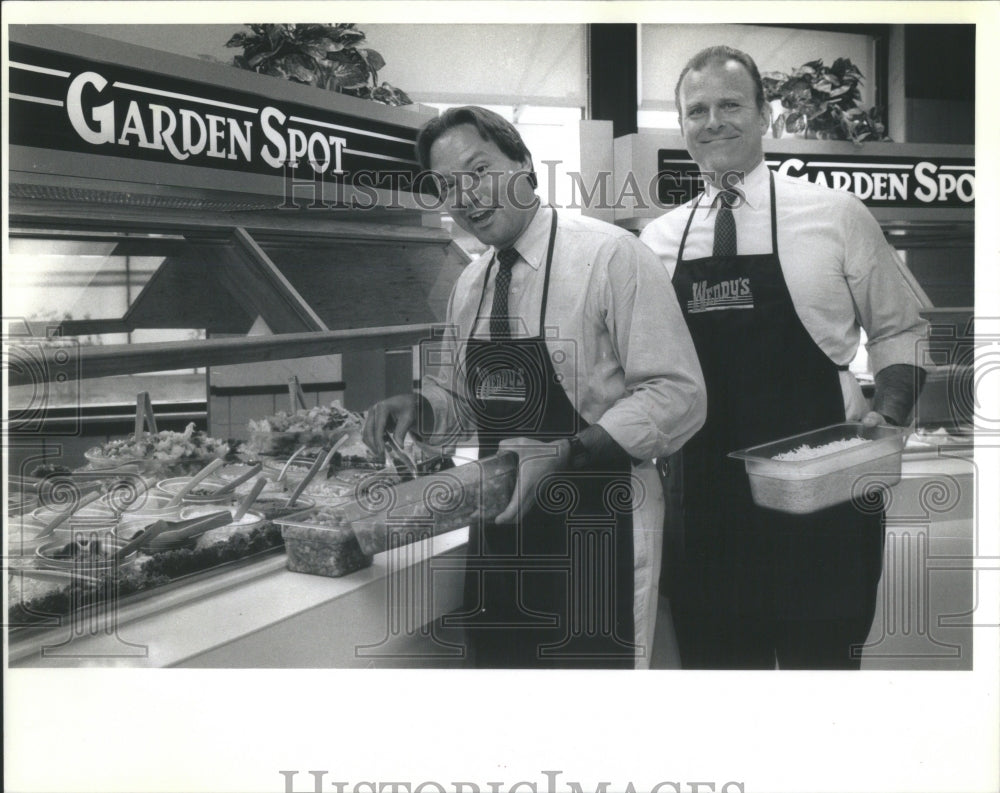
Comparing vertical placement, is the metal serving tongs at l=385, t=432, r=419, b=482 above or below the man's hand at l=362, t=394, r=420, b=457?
below

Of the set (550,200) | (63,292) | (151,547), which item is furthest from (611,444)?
(63,292)

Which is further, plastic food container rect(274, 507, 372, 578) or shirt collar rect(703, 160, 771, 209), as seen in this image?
shirt collar rect(703, 160, 771, 209)

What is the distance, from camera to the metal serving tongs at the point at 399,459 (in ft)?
8.02

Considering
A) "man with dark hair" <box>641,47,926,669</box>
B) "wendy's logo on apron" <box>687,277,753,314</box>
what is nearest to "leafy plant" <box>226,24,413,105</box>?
"man with dark hair" <box>641,47,926,669</box>

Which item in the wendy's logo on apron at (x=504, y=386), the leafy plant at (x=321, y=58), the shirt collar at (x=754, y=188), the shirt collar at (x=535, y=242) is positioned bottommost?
the wendy's logo on apron at (x=504, y=386)

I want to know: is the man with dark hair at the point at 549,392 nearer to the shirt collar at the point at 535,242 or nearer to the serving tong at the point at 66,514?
the shirt collar at the point at 535,242

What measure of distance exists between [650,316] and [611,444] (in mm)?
353

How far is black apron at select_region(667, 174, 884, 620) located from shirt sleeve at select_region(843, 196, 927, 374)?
153 millimetres

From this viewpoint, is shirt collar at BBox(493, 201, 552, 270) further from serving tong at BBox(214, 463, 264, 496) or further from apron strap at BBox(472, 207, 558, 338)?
serving tong at BBox(214, 463, 264, 496)

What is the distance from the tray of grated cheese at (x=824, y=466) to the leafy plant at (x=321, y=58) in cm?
136

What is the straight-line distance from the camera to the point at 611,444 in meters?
2.42

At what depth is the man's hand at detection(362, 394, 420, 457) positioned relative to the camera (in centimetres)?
244

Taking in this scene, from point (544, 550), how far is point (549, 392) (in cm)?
42

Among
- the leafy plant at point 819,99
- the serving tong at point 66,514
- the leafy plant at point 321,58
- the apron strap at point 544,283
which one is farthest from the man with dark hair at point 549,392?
the serving tong at point 66,514
